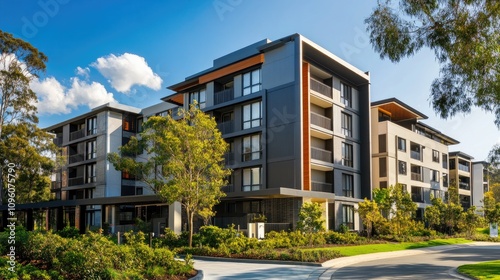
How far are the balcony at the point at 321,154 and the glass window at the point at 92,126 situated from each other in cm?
2768

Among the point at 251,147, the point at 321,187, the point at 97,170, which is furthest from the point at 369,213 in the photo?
the point at 97,170

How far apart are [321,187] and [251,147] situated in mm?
6315

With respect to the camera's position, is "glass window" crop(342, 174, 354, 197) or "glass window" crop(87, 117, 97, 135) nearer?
"glass window" crop(342, 174, 354, 197)

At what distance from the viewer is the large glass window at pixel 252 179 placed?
3791 centimetres

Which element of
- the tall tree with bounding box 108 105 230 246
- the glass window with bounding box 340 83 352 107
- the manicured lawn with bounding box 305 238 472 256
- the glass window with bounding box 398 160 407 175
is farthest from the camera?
the glass window with bounding box 398 160 407 175

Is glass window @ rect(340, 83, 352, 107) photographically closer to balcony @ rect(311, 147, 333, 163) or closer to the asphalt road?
balcony @ rect(311, 147, 333, 163)

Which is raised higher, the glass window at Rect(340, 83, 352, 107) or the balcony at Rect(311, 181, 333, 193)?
the glass window at Rect(340, 83, 352, 107)

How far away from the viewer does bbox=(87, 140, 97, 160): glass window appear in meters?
54.0

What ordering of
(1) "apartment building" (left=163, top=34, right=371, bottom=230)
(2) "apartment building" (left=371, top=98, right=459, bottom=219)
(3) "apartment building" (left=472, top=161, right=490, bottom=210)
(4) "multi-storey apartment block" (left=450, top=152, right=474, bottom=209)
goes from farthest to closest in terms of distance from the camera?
(3) "apartment building" (left=472, top=161, right=490, bottom=210)
(4) "multi-storey apartment block" (left=450, top=152, right=474, bottom=209)
(2) "apartment building" (left=371, top=98, right=459, bottom=219)
(1) "apartment building" (left=163, top=34, right=371, bottom=230)

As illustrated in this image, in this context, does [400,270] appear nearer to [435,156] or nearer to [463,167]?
[435,156]

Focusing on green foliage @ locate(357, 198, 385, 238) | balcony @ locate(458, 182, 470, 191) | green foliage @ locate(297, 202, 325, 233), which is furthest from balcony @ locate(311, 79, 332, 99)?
balcony @ locate(458, 182, 470, 191)

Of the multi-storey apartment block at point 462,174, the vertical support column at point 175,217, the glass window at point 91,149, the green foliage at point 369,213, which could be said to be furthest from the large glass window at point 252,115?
the multi-storey apartment block at point 462,174

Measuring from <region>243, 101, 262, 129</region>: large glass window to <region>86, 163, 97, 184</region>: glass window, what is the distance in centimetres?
2213

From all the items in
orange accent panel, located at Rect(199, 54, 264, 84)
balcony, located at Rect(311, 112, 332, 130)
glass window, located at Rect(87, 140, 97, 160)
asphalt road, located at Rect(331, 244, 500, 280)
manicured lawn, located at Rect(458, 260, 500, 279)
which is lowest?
asphalt road, located at Rect(331, 244, 500, 280)
